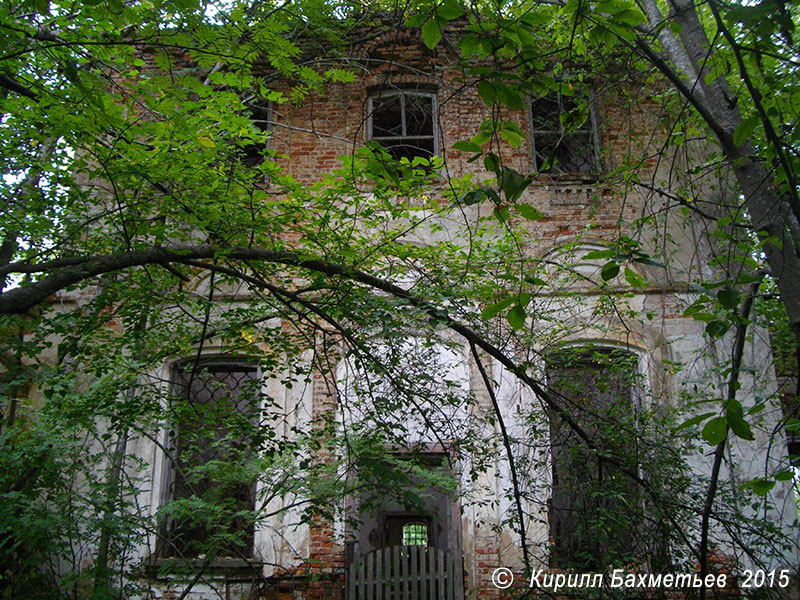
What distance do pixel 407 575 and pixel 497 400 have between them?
224cm

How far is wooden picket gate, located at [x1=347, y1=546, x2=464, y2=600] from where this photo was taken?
684cm

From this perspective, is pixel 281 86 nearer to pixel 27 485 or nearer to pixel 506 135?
pixel 27 485

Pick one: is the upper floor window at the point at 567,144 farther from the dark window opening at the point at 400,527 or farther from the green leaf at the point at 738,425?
the dark window opening at the point at 400,527

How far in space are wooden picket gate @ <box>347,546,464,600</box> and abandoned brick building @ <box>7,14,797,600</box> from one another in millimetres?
22

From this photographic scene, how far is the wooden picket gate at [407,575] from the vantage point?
→ 22.4 feet

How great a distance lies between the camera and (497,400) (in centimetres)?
772

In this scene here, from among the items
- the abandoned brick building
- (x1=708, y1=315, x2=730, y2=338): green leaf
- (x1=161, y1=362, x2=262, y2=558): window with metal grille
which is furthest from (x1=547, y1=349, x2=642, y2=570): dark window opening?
(x1=161, y1=362, x2=262, y2=558): window with metal grille

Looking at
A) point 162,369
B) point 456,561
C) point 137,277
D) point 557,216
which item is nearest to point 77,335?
point 137,277

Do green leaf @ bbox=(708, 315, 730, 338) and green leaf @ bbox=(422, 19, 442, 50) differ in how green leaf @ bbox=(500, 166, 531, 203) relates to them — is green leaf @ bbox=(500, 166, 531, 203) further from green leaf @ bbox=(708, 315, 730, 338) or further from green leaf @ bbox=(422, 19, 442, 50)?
green leaf @ bbox=(708, 315, 730, 338)

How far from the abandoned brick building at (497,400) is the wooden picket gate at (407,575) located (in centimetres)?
2

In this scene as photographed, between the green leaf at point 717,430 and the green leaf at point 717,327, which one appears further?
the green leaf at point 717,327

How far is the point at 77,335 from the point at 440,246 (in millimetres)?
3068

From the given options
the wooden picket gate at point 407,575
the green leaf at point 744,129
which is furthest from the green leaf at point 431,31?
the wooden picket gate at point 407,575

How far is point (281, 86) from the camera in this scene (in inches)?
359
